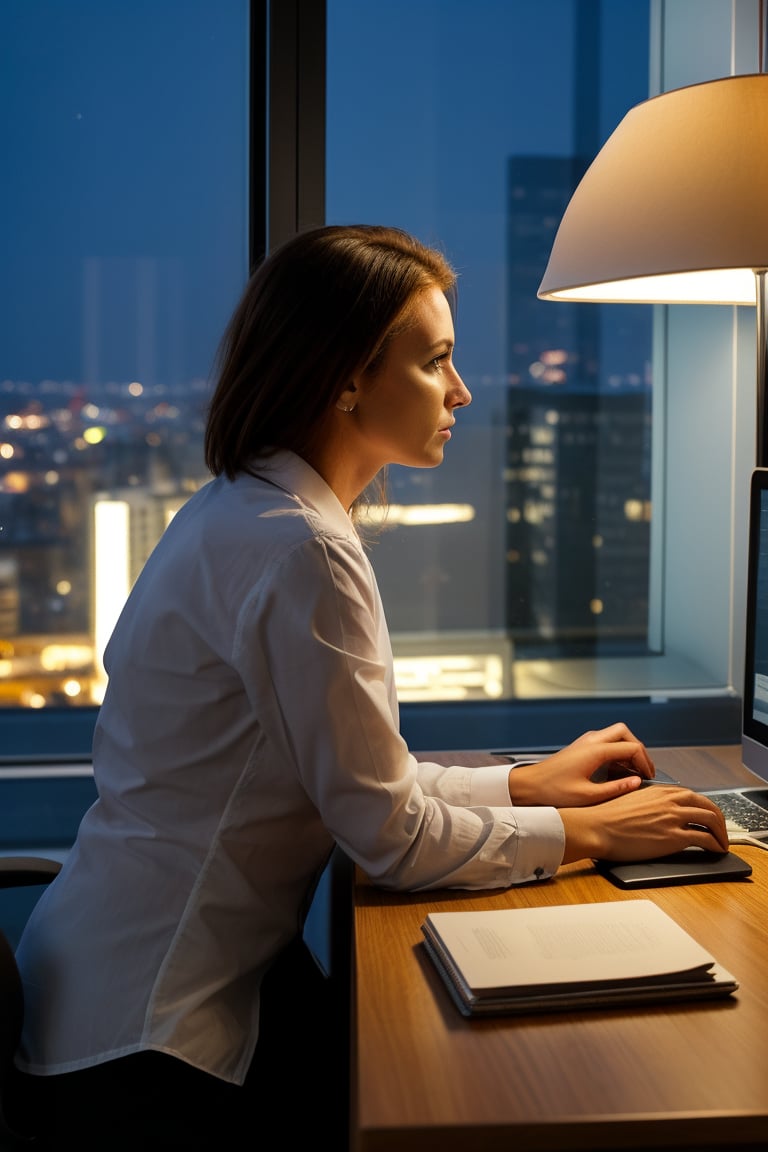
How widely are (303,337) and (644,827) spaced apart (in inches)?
24.8

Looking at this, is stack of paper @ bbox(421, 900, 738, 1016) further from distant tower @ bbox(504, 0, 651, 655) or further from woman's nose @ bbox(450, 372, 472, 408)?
distant tower @ bbox(504, 0, 651, 655)

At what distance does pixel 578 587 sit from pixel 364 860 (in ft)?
4.33

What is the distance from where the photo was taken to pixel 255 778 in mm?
1050

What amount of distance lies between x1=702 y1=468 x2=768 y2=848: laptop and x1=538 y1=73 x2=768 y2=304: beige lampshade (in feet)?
0.95

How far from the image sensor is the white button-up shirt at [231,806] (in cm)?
100

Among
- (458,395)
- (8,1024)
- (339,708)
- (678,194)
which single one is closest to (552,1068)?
(339,708)

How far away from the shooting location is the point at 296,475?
3.72 ft

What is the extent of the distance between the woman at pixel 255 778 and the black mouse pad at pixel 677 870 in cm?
2

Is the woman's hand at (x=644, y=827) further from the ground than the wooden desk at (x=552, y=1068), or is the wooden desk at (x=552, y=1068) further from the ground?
the woman's hand at (x=644, y=827)

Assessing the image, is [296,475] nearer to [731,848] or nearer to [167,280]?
[731,848]

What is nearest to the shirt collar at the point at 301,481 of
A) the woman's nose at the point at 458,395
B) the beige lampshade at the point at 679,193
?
the woman's nose at the point at 458,395

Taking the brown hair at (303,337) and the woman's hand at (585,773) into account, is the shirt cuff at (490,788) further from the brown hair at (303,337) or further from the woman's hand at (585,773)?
the brown hair at (303,337)

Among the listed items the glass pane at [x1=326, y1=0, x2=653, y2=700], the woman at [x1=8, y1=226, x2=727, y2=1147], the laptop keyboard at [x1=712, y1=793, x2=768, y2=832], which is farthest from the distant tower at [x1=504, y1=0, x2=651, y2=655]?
the woman at [x1=8, y1=226, x2=727, y2=1147]

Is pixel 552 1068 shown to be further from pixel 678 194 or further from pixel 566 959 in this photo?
pixel 678 194
